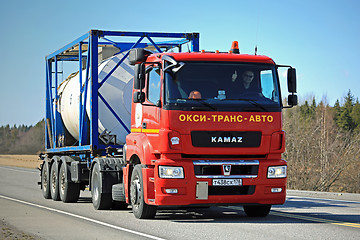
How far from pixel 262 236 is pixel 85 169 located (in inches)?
299

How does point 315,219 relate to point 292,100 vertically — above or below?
below

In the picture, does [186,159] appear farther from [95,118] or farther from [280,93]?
[95,118]

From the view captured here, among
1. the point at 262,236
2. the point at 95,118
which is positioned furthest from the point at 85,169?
the point at 262,236

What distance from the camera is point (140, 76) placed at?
1162 cm

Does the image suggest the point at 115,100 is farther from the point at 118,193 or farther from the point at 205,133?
the point at 205,133

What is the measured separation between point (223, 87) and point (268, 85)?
2.87 feet

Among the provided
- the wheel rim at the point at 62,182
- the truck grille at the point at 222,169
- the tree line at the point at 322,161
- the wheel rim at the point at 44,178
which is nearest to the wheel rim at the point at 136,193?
the truck grille at the point at 222,169

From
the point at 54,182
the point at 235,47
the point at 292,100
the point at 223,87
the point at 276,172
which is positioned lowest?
the point at 54,182

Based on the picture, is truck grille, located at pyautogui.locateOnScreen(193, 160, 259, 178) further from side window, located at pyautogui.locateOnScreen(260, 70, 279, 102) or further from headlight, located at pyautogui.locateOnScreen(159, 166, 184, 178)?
side window, located at pyautogui.locateOnScreen(260, 70, 279, 102)

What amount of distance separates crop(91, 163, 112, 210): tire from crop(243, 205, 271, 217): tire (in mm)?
3228

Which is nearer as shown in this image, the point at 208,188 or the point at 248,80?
the point at 208,188

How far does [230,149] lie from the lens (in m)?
11.2

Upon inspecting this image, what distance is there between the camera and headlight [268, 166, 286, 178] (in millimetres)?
11469

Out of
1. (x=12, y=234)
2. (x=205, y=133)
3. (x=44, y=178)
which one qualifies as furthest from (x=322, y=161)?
(x=12, y=234)
